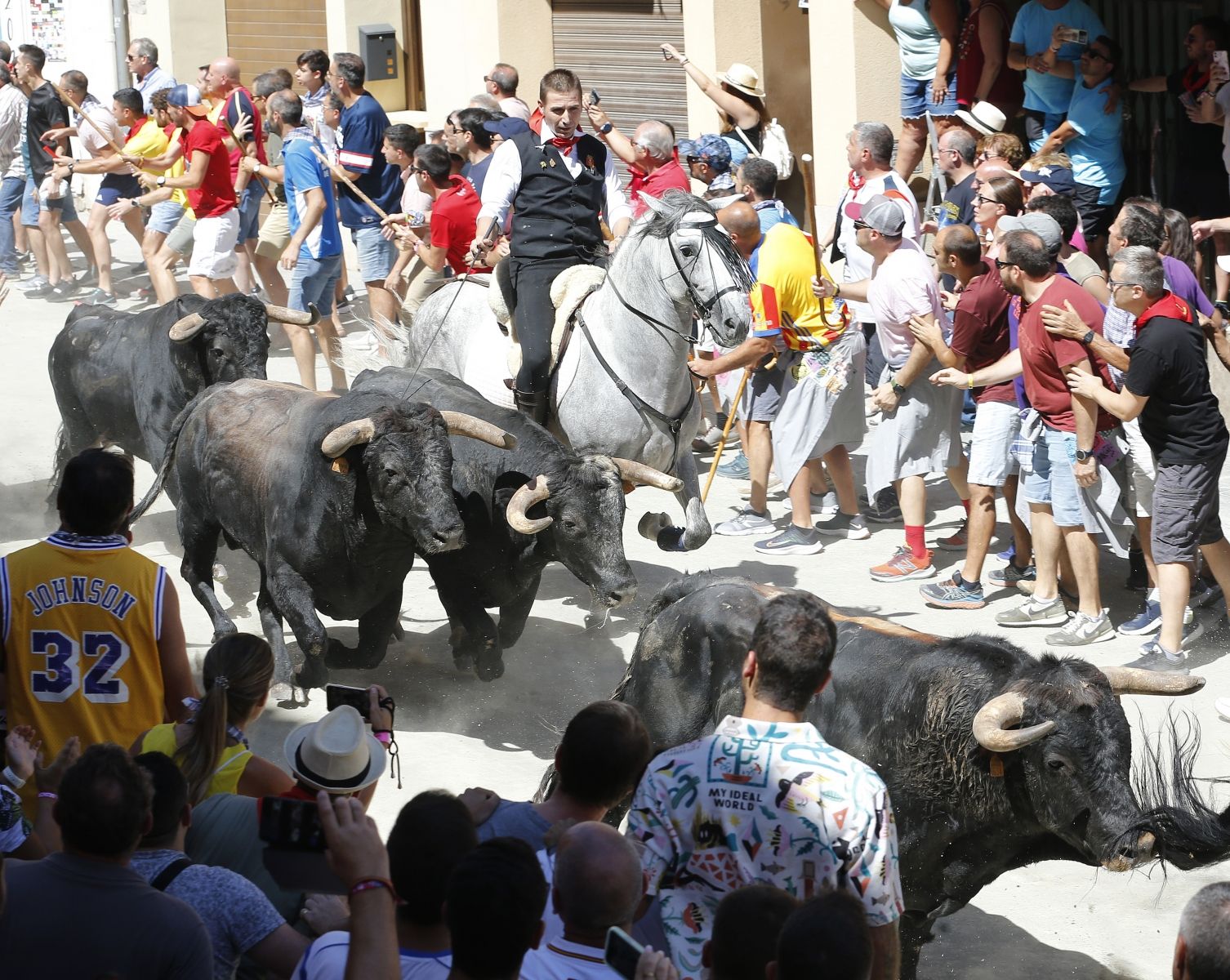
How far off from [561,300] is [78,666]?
16.9 ft

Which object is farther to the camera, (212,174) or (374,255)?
(212,174)

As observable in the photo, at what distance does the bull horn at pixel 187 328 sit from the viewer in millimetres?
8805

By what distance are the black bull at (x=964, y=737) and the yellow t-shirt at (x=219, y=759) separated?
5.11 ft

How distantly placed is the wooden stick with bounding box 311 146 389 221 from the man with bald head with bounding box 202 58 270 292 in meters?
1.87

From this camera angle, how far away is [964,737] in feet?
15.3

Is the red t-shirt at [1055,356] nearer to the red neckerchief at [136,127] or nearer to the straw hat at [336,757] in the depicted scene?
the straw hat at [336,757]

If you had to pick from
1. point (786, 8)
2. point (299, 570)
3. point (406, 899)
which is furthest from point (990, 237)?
point (406, 899)

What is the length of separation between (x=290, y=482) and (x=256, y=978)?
13.1 ft

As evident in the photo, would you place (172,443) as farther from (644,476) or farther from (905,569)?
(905,569)

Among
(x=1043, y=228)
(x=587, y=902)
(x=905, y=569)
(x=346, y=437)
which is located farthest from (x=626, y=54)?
(x=587, y=902)

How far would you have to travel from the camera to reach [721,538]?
10.5 m

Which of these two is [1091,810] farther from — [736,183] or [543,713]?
[736,183]

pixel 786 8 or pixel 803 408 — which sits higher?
pixel 786 8

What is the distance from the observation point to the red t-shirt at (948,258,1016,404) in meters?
8.90
